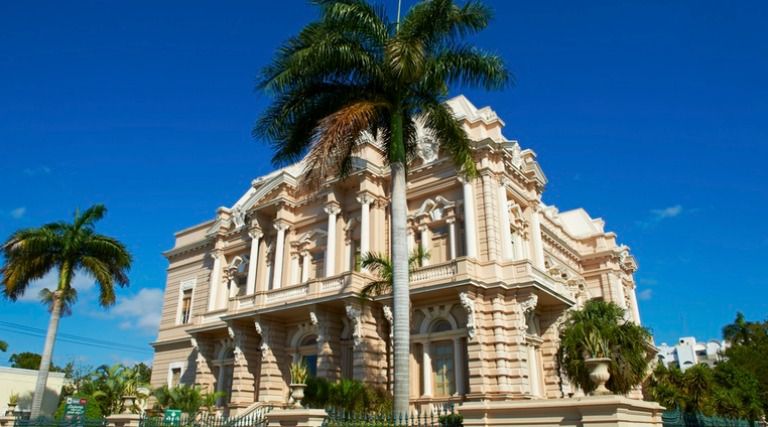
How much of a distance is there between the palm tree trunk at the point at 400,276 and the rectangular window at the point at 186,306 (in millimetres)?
21429

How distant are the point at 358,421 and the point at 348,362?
36.9ft

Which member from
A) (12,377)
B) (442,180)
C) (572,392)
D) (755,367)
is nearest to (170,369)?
(12,377)

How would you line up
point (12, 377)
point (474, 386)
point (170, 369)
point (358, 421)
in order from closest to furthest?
point (358, 421) → point (474, 386) → point (170, 369) → point (12, 377)

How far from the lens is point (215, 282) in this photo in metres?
30.1

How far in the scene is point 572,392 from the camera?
867 inches

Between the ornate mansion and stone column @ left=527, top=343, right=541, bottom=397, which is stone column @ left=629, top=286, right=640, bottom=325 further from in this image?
stone column @ left=527, top=343, right=541, bottom=397

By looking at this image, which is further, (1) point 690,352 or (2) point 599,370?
(1) point 690,352

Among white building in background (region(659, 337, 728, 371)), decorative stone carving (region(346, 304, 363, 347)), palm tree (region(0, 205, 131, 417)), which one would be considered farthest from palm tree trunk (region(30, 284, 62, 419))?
white building in background (region(659, 337, 728, 371))

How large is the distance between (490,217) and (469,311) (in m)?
3.87

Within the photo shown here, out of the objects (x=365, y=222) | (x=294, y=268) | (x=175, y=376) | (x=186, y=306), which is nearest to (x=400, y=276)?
(x=365, y=222)

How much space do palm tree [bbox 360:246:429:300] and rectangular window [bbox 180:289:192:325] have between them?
14.2m

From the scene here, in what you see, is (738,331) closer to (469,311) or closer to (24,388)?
(469,311)

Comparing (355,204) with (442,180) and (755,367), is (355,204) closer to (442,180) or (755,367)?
(442,180)

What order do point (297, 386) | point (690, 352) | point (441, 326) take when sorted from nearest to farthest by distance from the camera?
point (297, 386) < point (441, 326) < point (690, 352)
